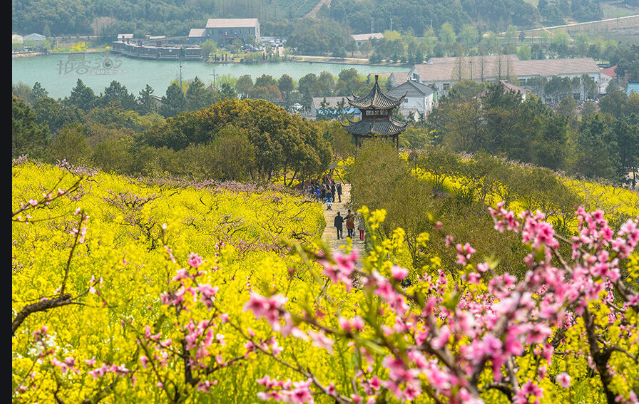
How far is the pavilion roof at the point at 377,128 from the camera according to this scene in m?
48.0

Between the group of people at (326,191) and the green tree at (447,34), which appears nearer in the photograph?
the group of people at (326,191)

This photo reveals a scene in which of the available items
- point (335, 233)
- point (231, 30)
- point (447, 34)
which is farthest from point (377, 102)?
point (231, 30)

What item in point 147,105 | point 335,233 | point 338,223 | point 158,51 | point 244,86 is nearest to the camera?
point 338,223

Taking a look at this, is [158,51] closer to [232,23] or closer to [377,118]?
[232,23]

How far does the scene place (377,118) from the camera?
4925 cm

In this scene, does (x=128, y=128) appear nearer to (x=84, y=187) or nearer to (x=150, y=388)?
(x=84, y=187)

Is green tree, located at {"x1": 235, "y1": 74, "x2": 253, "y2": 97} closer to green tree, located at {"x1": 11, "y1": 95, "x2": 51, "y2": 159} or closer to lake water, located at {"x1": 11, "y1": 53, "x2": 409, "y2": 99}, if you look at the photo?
lake water, located at {"x1": 11, "y1": 53, "x2": 409, "y2": 99}

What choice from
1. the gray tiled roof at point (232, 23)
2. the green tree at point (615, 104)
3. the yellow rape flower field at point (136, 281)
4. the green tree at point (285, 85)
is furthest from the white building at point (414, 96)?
the gray tiled roof at point (232, 23)

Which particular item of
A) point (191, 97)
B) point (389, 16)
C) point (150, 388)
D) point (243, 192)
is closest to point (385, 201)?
point (243, 192)

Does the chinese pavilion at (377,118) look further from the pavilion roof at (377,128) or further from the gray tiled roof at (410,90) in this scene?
the gray tiled roof at (410,90)

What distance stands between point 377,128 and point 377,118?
1.13 m

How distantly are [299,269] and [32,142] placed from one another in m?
30.3

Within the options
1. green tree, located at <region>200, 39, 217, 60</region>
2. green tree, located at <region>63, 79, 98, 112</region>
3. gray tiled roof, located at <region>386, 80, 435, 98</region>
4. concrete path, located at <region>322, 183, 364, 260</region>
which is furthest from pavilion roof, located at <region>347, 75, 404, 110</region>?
green tree, located at <region>200, 39, 217, 60</region>

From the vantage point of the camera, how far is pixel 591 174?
55.3 m
